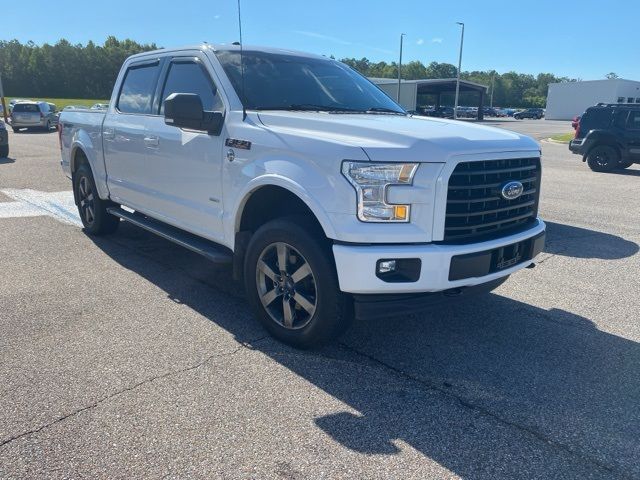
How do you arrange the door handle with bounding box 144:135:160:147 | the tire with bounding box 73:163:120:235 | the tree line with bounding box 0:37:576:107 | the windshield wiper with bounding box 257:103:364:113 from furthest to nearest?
the tree line with bounding box 0:37:576:107, the tire with bounding box 73:163:120:235, the door handle with bounding box 144:135:160:147, the windshield wiper with bounding box 257:103:364:113

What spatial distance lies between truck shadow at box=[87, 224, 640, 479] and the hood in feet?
3.68

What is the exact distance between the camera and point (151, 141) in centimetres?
499

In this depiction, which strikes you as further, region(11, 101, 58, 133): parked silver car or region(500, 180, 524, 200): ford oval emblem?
region(11, 101, 58, 133): parked silver car

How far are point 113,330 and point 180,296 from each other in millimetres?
828

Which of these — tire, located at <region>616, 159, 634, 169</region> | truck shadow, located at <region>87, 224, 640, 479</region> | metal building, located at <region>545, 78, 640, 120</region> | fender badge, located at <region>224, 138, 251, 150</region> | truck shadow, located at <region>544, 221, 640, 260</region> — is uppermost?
metal building, located at <region>545, 78, 640, 120</region>

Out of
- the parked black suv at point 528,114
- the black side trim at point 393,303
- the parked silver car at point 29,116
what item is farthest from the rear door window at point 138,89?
the parked black suv at point 528,114

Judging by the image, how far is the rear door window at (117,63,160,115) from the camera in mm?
5332

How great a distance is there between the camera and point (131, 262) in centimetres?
580

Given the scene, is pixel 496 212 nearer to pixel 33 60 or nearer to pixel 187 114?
pixel 187 114

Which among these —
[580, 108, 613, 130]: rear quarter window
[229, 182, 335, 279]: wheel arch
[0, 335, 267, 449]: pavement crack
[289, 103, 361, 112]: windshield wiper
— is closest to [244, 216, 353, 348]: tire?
[229, 182, 335, 279]: wheel arch

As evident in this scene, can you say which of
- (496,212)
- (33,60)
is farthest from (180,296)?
(33,60)

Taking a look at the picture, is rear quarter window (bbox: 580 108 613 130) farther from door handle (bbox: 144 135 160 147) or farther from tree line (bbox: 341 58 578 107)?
tree line (bbox: 341 58 578 107)

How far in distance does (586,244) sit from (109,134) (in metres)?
5.84

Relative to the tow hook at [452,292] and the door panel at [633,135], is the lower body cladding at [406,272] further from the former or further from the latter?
the door panel at [633,135]
